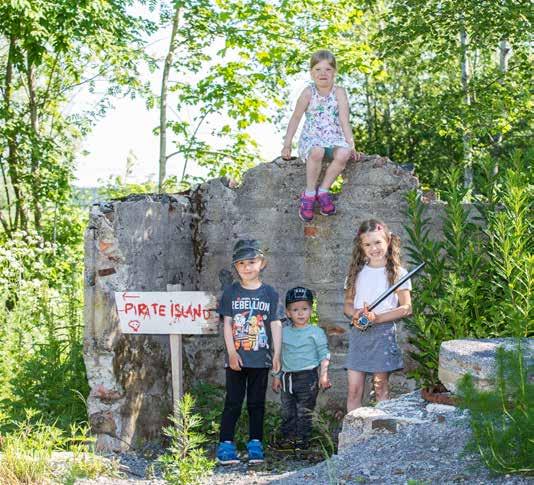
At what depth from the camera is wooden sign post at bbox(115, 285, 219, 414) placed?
6227 mm

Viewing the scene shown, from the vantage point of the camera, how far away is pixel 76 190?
17.1 metres

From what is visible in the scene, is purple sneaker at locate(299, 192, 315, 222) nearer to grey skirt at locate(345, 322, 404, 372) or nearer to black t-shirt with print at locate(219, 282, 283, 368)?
black t-shirt with print at locate(219, 282, 283, 368)

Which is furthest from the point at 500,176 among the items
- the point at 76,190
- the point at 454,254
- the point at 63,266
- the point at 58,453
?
the point at 76,190

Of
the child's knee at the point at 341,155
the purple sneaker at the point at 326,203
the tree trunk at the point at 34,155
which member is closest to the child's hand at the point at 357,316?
the purple sneaker at the point at 326,203

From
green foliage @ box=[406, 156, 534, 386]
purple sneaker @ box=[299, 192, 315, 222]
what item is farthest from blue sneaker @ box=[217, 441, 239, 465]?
purple sneaker @ box=[299, 192, 315, 222]

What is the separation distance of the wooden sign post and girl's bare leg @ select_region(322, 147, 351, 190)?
1.57 m

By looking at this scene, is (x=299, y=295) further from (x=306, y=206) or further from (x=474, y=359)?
(x=474, y=359)

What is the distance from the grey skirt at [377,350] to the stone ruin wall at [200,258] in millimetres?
1189

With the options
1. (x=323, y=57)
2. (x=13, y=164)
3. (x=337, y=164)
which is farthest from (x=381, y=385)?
(x=13, y=164)

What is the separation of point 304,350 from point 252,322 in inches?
21.1

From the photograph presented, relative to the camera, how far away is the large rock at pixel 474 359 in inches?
183

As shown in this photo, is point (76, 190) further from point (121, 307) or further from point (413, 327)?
point (413, 327)

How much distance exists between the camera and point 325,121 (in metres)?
7.18

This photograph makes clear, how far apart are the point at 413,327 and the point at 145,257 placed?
7.36 ft
